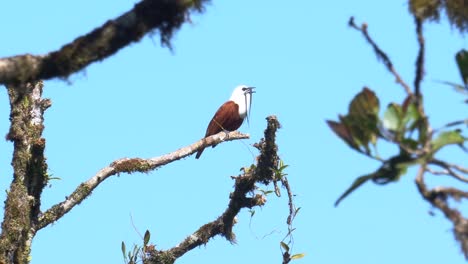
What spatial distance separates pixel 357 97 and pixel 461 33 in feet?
2.57

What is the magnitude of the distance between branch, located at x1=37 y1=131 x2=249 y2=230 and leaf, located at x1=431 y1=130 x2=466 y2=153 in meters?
4.71

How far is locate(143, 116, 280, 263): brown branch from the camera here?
6836mm

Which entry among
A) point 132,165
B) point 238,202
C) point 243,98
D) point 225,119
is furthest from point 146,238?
point 243,98

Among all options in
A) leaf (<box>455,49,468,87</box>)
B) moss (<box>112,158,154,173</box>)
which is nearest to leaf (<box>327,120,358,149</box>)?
leaf (<box>455,49,468,87</box>)

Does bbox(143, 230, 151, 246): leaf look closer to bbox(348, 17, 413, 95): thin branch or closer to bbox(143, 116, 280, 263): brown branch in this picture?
bbox(143, 116, 280, 263): brown branch

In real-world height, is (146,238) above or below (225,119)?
below

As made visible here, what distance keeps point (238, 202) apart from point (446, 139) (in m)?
4.65

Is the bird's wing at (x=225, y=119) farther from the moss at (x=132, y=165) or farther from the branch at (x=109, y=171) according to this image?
the moss at (x=132, y=165)

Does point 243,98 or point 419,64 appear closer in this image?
point 419,64

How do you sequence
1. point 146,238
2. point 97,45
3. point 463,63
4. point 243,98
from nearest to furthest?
point 463,63
point 97,45
point 146,238
point 243,98

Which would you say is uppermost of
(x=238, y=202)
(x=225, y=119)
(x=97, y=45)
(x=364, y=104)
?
(x=225, y=119)

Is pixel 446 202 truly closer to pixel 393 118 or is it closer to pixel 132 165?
pixel 393 118

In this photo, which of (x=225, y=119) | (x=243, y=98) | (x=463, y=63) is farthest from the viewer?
(x=243, y=98)

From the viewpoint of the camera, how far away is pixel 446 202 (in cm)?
249
